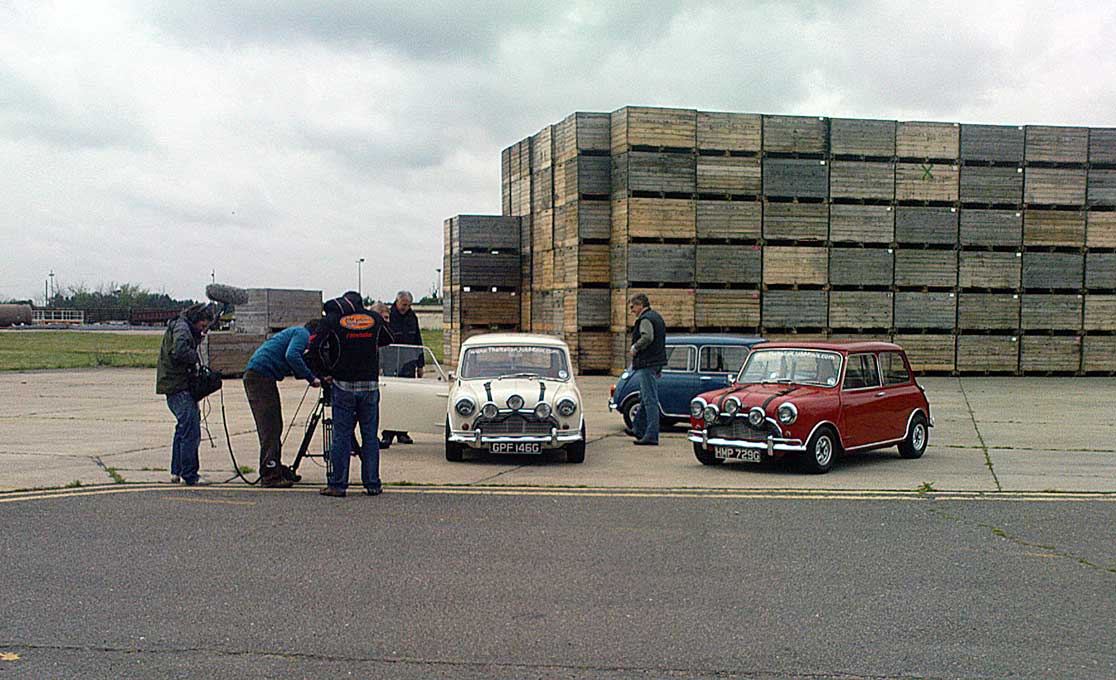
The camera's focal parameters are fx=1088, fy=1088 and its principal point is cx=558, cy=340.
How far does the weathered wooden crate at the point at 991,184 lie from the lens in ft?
82.6

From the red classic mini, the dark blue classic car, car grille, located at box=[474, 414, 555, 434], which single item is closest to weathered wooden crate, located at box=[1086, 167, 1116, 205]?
the dark blue classic car

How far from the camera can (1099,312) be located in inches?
1021

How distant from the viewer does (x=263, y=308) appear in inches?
1085

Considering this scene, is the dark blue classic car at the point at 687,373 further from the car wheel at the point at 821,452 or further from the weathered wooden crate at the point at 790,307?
the weathered wooden crate at the point at 790,307

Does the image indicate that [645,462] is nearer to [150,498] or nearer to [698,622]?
[150,498]

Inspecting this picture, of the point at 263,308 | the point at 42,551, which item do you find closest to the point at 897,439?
the point at 42,551

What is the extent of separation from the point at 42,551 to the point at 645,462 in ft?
A: 23.1

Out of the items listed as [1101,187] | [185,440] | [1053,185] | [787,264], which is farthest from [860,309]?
[185,440]

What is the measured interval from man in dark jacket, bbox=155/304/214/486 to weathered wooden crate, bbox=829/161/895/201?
1691 centimetres

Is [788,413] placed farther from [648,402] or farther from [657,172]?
[657,172]

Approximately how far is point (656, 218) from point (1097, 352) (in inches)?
449

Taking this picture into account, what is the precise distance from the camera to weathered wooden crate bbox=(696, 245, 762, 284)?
24125mm

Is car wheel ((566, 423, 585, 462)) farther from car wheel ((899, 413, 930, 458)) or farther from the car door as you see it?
car wheel ((899, 413, 930, 458))

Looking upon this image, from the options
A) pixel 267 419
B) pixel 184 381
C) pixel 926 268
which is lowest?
pixel 267 419
